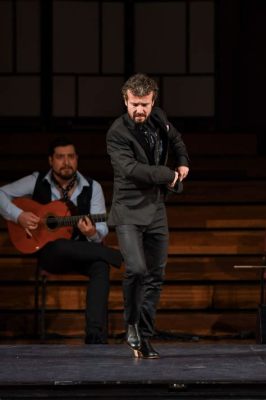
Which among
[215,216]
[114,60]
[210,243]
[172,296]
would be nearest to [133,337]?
[172,296]

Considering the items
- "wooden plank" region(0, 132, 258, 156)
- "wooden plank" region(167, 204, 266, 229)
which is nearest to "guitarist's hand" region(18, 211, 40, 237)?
"wooden plank" region(167, 204, 266, 229)

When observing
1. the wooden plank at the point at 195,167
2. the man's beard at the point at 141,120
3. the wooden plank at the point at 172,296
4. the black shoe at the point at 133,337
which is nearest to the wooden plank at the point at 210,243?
the wooden plank at the point at 172,296

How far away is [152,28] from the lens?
9547mm

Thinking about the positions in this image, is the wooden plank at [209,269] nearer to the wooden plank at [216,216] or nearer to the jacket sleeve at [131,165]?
the wooden plank at [216,216]

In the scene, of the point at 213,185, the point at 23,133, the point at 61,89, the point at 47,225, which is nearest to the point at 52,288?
the point at 47,225

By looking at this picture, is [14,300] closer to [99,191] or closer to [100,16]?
[99,191]

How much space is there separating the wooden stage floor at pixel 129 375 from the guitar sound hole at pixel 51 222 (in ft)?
3.68

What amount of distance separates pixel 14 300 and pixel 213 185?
5.55 feet

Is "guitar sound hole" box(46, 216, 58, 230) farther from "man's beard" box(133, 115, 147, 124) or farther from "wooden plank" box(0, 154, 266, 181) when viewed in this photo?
"wooden plank" box(0, 154, 266, 181)

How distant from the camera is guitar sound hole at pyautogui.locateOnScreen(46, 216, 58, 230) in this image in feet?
20.8

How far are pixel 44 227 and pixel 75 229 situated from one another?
172 mm

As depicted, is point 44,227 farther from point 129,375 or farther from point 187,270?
point 129,375

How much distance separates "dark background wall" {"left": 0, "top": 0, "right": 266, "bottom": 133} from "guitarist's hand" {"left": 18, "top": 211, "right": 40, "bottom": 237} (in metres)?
3.20

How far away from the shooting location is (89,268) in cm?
616
